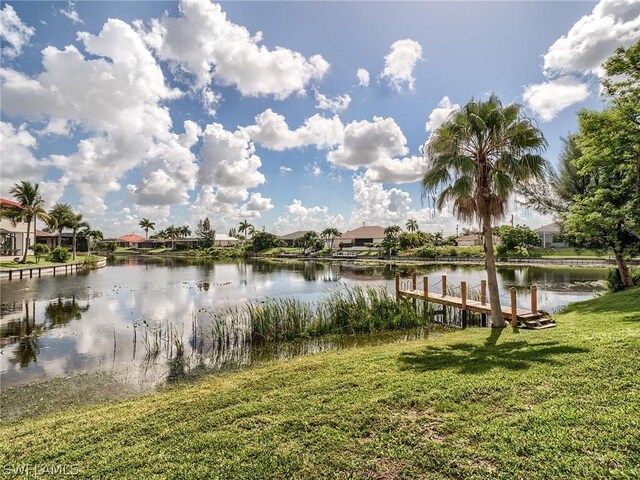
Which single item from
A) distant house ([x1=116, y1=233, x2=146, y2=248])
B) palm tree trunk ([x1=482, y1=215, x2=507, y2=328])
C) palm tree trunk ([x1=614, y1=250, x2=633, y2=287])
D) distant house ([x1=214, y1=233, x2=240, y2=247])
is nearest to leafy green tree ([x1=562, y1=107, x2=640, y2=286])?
palm tree trunk ([x1=614, y1=250, x2=633, y2=287])

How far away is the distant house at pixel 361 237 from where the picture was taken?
86312mm

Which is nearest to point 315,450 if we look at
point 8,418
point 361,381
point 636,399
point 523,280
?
point 361,381

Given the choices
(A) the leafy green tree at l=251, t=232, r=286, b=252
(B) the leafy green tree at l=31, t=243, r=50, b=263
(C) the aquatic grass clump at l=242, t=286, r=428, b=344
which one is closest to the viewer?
(C) the aquatic grass clump at l=242, t=286, r=428, b=344

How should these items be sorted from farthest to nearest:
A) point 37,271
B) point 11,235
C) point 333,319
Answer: point 11,235, point 37,271, point 333,319

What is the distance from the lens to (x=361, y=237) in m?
88.4

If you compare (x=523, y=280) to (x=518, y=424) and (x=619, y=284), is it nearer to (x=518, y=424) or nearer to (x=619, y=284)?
(x=619, y=284)

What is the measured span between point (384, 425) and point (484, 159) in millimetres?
8266

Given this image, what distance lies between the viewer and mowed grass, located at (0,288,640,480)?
3350 mm

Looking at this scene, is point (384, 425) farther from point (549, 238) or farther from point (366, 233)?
point (366, 233)

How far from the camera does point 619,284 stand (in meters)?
16.9

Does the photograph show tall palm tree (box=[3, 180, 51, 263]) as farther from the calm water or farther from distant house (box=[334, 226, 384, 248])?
distant house (box=[334, 226, 384, 248])

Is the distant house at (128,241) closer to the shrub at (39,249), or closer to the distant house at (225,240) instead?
the distant house at (225,240)

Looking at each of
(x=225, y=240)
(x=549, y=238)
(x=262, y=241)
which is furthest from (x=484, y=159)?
(x=225, y=240)

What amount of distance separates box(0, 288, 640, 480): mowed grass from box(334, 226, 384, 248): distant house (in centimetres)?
7913
